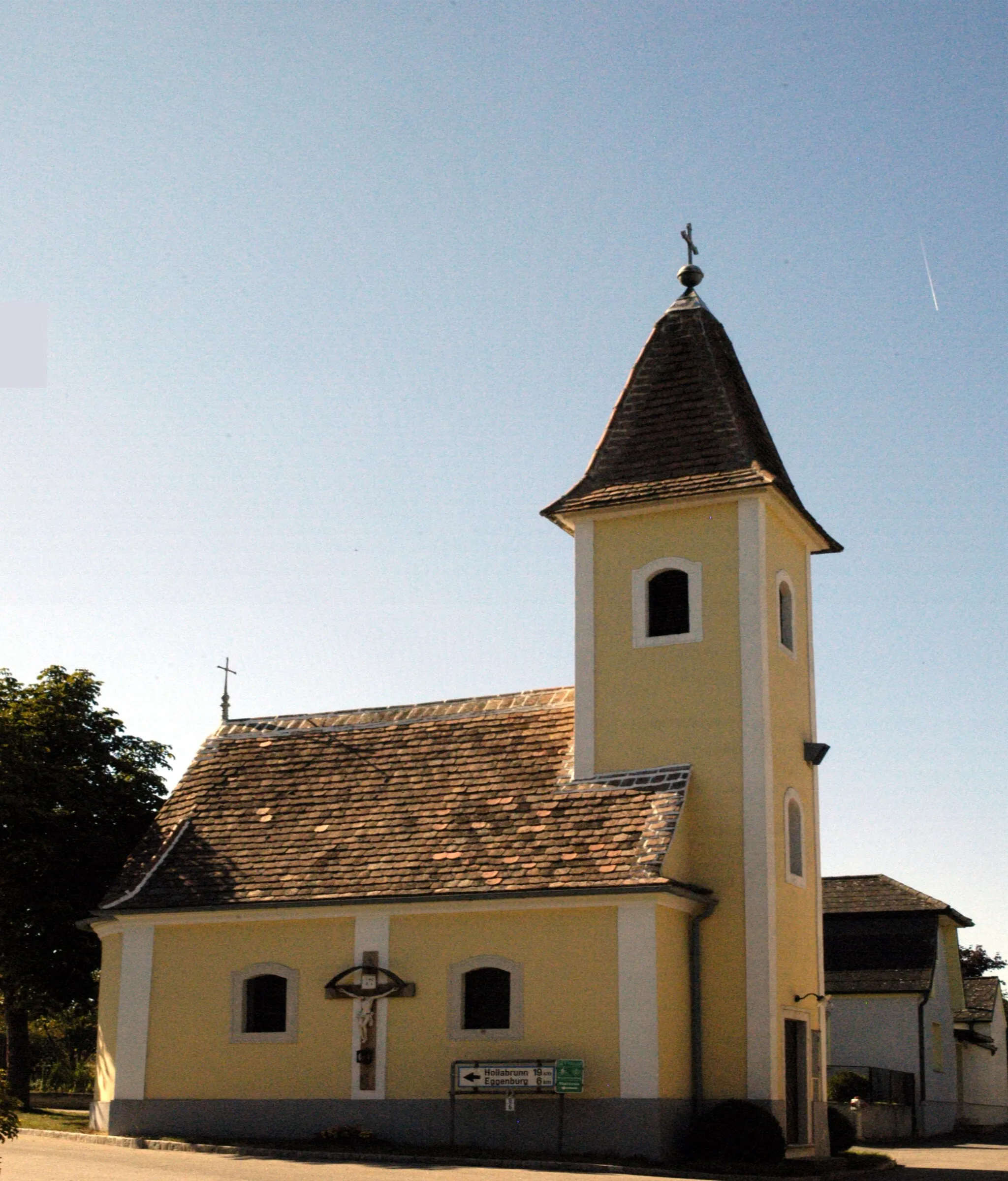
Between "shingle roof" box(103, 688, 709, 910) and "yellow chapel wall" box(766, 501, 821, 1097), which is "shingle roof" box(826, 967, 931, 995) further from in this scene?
"shingle roof" box(103, 688, 709, 910)

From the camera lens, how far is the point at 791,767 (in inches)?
1059

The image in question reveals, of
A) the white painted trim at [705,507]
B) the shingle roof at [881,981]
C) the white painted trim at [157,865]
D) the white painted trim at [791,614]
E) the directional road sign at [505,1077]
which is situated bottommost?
the directional road sign at [505,1077]

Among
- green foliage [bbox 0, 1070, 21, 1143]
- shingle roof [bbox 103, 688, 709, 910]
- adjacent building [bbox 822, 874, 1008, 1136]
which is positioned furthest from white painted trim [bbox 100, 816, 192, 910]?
adjacent building [bbox 822, 874, 1008, 1136]

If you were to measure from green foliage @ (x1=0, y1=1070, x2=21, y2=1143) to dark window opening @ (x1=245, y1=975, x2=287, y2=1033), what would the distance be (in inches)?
506

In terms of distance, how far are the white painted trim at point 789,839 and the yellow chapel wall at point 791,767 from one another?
1.5 inches

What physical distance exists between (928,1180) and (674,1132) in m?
3.80

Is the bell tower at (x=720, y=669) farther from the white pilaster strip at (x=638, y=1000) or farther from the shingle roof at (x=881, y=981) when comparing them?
the shingle roof at (x=881, y=981)

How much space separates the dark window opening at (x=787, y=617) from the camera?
90.8 feet

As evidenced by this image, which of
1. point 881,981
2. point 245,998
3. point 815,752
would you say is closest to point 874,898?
point 881,981

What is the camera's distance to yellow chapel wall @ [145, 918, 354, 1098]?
25.3 m

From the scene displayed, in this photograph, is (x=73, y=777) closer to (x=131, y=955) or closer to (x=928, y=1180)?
(x=131, y=955)

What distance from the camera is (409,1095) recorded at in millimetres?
24375

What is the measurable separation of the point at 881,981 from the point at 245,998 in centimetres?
1954

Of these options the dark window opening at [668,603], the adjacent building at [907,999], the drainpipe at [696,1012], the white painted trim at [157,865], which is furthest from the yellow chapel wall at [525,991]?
the adjacent building at [907,999]
